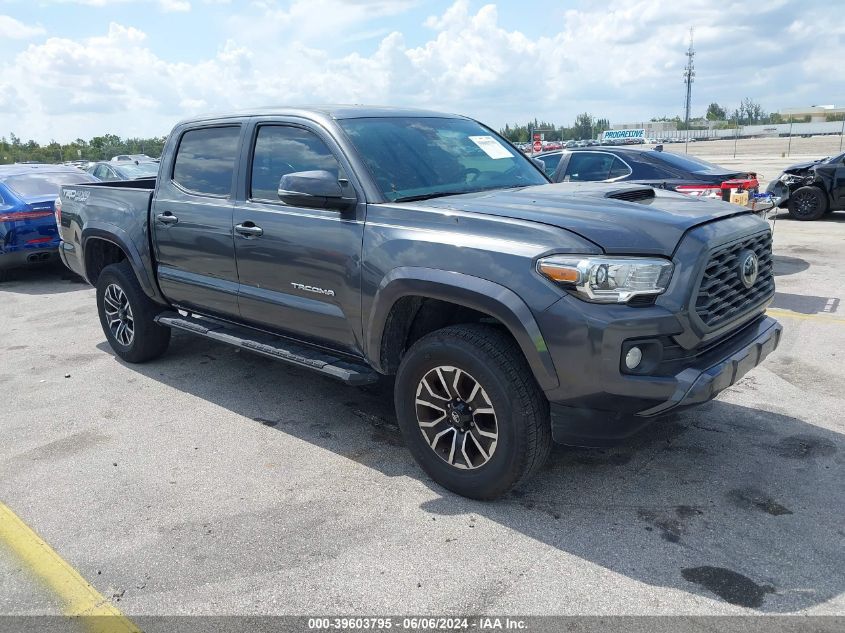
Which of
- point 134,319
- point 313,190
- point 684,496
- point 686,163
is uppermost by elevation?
point 313,190

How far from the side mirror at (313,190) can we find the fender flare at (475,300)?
0.54 m

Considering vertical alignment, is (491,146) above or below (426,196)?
above

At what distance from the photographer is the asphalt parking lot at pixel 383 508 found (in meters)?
2.92

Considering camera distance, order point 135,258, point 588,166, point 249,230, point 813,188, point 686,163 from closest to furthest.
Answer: point 249,230, point 135,258, point 686,163, point 588,166, point 813,188

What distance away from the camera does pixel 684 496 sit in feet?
11.9

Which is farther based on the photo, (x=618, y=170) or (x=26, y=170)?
(x=26, y=170)

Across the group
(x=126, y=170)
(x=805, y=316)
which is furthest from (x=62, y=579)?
(x=126, y=170)

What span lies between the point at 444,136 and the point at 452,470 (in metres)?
2.15

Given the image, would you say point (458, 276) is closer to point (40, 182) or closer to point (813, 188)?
point (40, 182)

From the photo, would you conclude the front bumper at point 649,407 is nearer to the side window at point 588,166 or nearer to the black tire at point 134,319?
the black tire at point 134,319

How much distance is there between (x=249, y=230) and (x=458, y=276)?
1.69 metres

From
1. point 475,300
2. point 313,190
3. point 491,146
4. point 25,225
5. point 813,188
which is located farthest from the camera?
point 813,188

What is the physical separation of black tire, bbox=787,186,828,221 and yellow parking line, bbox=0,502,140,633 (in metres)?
13.9

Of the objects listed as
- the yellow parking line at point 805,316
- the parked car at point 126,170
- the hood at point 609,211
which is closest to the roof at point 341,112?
the hood at point 609,211
